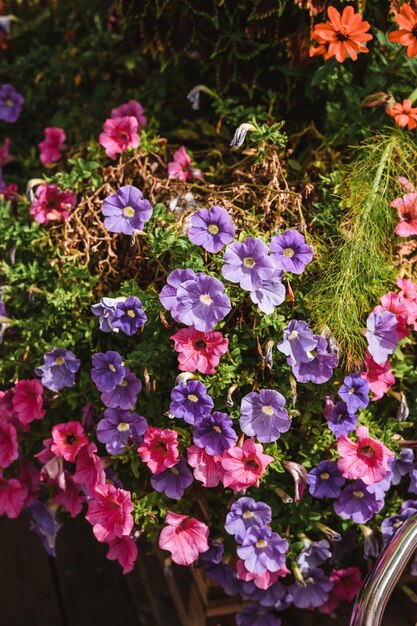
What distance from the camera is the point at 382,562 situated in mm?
998

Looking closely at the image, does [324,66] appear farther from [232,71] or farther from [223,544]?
[223,544]

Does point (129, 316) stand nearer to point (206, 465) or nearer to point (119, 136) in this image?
point (206, 465)

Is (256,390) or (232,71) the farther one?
(232,71)

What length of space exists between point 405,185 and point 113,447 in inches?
28.0

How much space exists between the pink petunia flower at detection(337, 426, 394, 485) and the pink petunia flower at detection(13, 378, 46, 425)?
55cm

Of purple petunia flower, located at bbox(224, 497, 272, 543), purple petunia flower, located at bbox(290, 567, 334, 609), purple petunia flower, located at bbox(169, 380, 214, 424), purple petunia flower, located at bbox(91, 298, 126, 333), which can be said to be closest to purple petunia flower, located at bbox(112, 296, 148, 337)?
purple petunia flower, located at bbox(91, 298, 126, 333)

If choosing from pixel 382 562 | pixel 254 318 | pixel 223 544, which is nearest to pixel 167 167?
pixel 254 318

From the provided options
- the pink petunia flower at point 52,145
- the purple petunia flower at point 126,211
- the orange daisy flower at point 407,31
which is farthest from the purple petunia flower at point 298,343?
the pink petunia flower at point 52,145

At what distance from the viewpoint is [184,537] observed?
1.32 m

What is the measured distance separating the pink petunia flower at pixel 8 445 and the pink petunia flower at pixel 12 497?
0.06 metres

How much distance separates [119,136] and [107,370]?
542mm

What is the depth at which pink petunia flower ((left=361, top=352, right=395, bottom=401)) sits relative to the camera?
1336 mm

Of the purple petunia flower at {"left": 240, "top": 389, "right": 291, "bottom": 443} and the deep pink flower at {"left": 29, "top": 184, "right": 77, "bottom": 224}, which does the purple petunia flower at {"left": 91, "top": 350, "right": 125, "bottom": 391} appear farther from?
the deep pink flower at {"left": 29, "top": 184, "right": 77, "bottom": 224}

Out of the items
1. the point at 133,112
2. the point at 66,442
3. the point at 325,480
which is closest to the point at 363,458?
the point at 325,480
